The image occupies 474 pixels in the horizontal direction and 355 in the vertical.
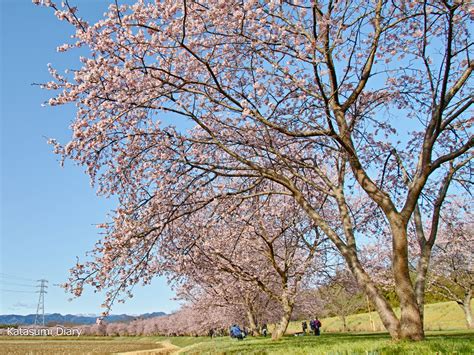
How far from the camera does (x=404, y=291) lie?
26.6 ft

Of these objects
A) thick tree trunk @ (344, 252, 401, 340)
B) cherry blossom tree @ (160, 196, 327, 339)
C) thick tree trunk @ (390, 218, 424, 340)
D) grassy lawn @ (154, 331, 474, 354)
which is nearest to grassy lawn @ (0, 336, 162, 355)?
cherry blossom tree @ (160, 196, 327, 339)

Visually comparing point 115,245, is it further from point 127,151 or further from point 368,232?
point 368,232

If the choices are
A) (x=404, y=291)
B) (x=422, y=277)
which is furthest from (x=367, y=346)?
(x=422, y=277)

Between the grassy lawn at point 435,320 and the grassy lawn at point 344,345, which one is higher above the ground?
the grassy lawn at point 344,345

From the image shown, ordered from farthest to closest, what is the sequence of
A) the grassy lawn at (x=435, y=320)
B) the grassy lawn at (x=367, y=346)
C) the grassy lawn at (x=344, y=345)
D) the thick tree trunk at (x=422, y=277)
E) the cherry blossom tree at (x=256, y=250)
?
1. the grassy lawn at (x=435, y=320)
2. the cherry blossom tree at (x=256, y=250)
3. the thick tree trunk at (x=422, y=277)
4. the grassy lawn at (x=344, y=345)
5. the grassy lawn at (x=367, y=346)

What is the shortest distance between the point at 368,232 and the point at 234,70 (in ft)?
31.1

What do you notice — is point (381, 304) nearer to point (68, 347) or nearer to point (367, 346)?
point (367, 346)

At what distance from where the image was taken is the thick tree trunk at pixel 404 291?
7871 mm

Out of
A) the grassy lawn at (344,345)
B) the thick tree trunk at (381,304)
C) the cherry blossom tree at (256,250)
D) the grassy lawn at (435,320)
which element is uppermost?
the cherry blossom tree at (256,250)

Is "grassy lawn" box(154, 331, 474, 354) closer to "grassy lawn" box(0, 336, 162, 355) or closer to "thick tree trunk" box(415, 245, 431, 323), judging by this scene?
"thick tree trunk" box(415, 245, 431, 323)

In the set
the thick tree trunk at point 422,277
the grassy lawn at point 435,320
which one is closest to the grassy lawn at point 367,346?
the thick tree trunk at point 422,277

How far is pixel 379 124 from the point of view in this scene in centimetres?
1212

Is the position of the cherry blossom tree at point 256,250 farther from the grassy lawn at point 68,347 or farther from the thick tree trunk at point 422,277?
the grassy lawn at point 68,347

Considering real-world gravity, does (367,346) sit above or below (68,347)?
above
